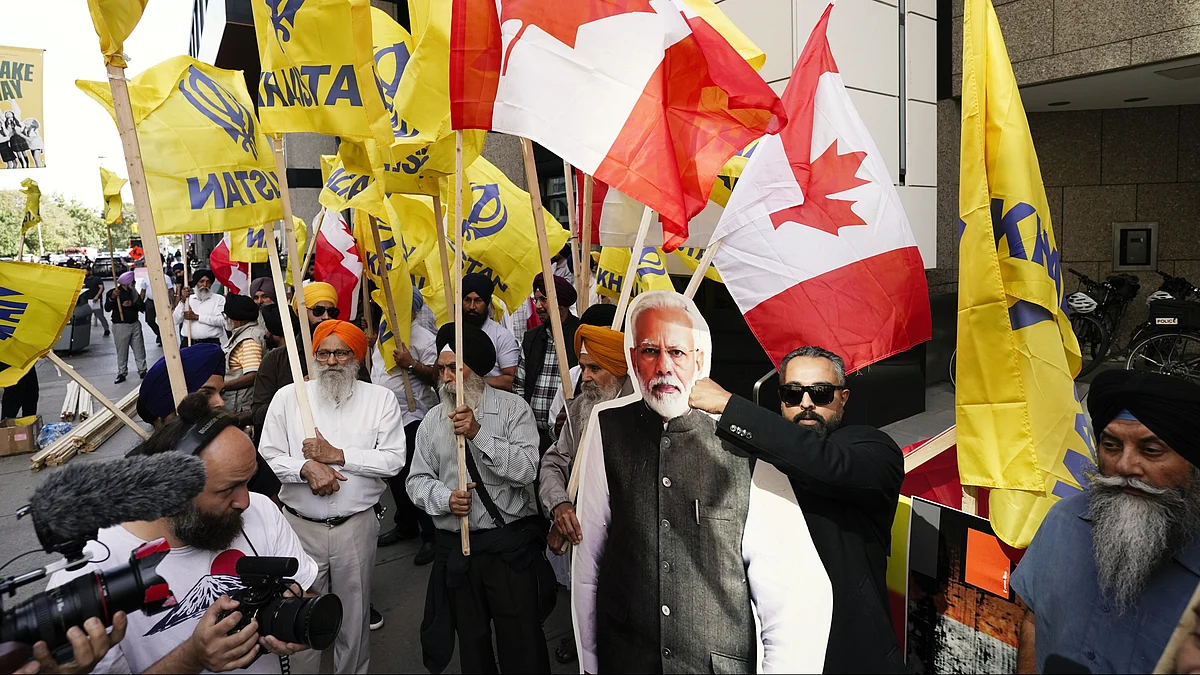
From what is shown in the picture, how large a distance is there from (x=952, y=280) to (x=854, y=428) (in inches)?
271

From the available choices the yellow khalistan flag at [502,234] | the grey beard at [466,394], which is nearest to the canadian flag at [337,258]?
the yellow khalistan flag at [502,234]

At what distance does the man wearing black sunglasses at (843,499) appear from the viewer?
187cm

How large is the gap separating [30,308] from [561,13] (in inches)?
102

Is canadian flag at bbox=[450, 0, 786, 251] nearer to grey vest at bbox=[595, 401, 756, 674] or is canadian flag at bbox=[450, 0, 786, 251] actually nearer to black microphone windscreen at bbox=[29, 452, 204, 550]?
grey vest at bbox=[595, 401, 756, 674]

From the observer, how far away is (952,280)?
26.8 ft

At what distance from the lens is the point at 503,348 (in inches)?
211

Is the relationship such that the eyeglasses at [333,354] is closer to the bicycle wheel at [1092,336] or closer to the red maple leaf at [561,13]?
the red maple leaf at [561,13]

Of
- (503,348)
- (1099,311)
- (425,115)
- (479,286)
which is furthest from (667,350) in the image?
(1099,311)

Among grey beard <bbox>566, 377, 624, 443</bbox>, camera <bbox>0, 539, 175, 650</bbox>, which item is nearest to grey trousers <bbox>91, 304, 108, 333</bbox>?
grey beard <bbox>566, 377, 624, 443</bbox>

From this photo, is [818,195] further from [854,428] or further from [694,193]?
[854,428]

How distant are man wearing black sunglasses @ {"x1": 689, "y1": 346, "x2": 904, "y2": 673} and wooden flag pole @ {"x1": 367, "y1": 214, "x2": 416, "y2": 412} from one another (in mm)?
3045

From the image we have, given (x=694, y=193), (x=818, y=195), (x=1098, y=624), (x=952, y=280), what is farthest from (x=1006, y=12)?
(x=1098, y=624)

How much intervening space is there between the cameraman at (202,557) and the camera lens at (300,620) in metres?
0.05

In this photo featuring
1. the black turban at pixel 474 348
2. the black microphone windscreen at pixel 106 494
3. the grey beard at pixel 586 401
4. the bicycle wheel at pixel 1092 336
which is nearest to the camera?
the black microphone windscreen at pixel 106 494
